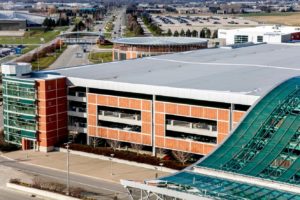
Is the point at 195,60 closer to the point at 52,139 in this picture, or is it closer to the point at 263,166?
the point at 52,139

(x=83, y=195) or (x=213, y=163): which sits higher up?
(x=213, y=163)

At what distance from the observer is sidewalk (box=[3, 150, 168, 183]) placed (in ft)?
83.8

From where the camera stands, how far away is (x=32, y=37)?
97.8 metres

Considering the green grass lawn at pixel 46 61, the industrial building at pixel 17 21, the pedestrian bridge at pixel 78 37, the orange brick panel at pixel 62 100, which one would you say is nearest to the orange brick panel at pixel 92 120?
the orange brick panel at pixel 62 100

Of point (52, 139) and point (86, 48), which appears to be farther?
point (86, 48)

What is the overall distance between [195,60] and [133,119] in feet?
38.4

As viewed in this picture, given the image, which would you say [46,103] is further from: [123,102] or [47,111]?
[123,102]

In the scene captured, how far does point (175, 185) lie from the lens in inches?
706

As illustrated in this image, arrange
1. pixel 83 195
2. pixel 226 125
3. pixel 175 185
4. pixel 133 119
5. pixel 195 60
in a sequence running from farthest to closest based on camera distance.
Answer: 1. pixel 195 60
2. pixel 133 119
3. pixel 226 125
4. pixel 83 195
5. pixel 175 185

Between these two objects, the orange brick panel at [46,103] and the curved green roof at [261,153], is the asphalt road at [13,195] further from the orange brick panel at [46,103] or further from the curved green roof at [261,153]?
the curved green roof at [261,153]

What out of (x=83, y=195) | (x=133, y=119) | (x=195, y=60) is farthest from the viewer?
(x=195, y=60)

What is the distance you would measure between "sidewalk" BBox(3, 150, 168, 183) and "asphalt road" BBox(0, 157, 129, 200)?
0.42m

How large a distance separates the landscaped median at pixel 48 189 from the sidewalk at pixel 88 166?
6.77 ft

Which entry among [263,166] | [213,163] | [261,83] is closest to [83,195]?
[213,163]
